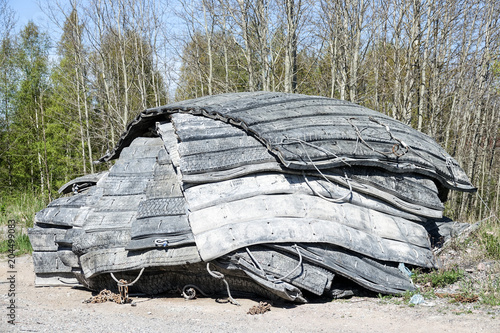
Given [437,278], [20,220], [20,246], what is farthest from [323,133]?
[20,220]

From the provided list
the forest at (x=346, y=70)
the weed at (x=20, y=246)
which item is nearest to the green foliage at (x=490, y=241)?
the forest at (x=346, y=70)

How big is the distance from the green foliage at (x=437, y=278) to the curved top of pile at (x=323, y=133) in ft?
4.24

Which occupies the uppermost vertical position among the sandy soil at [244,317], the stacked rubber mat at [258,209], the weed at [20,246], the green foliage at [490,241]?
the stacked rubber mat at [258,209]

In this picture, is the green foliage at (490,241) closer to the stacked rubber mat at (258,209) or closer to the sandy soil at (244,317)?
the stacked rubber mat at (258,209)

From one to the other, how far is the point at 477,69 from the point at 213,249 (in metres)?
10.7

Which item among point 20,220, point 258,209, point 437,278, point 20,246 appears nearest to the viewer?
point 258,209

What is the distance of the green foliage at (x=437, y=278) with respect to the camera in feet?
17.0

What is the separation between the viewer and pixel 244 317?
449 cm

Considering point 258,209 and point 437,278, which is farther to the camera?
point 437,278

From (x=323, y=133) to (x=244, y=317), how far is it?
7.78 ft

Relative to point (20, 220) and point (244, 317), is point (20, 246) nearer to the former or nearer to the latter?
point (20, 220)

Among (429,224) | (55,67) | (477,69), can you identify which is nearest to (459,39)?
(477,69)

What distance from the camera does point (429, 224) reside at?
6664mm

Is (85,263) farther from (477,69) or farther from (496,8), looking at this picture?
(496,8)
